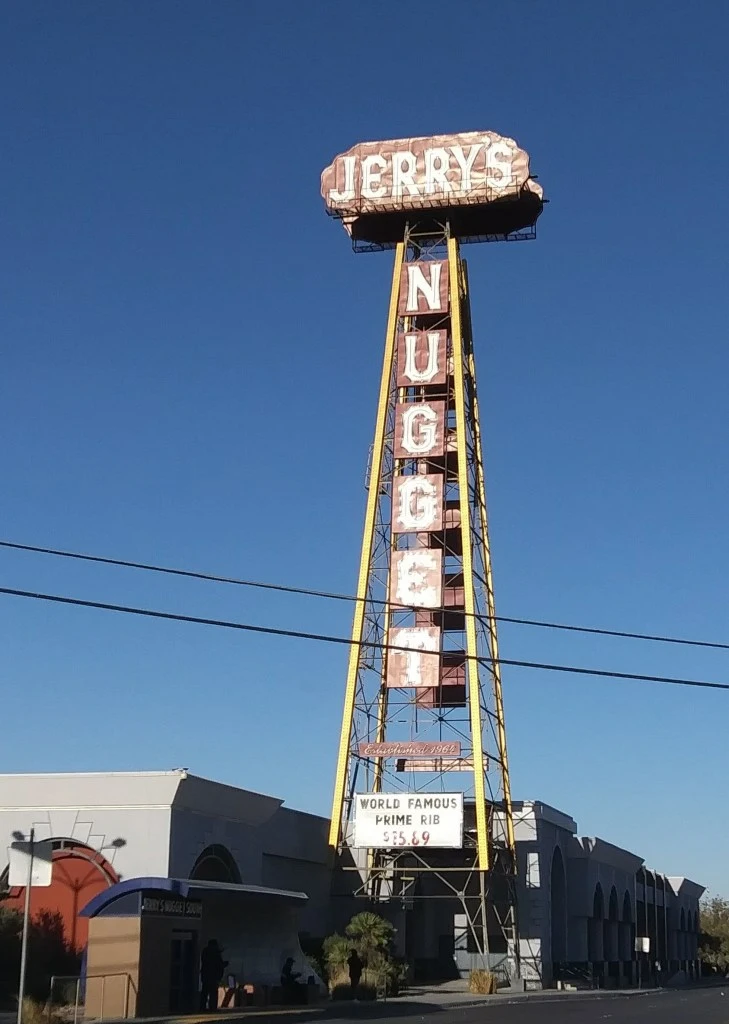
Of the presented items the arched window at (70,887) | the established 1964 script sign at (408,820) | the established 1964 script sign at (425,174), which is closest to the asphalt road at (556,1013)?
the established 1964 script sign at (408,820)

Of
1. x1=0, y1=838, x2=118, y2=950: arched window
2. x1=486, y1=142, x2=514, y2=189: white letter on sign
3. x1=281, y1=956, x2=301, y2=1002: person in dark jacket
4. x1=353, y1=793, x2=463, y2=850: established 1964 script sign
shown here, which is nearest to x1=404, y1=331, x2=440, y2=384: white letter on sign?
x1=486, y1=142, x2=514, y2=189: white letter on sign

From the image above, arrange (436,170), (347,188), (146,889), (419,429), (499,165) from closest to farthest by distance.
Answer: (146,889), (499,165), (419,429), (436,170), (347,188)

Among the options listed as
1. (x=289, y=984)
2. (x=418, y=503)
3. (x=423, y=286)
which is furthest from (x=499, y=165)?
(x=289, y=984)

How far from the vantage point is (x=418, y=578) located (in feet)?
170

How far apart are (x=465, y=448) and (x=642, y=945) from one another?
32.0 m

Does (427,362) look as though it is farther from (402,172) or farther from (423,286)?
(402,172)

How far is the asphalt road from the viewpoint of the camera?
31781 millimetres

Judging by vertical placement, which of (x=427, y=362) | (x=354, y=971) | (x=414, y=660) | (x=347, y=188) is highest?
(x=347, y=188)

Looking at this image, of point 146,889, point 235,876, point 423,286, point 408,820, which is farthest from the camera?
point 423,286

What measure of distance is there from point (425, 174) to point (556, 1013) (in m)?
33.2

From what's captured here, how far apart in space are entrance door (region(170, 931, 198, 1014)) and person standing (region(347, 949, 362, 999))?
34.5 feet

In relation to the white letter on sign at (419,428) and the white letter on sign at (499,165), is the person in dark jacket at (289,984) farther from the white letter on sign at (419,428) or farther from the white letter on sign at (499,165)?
the white letter on sign at (499,165)

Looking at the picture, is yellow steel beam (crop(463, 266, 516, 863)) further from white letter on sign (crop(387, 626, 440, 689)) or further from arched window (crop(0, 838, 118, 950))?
arched window (crop(0, 838, 118, 950))

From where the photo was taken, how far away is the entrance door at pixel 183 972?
1229 inches
